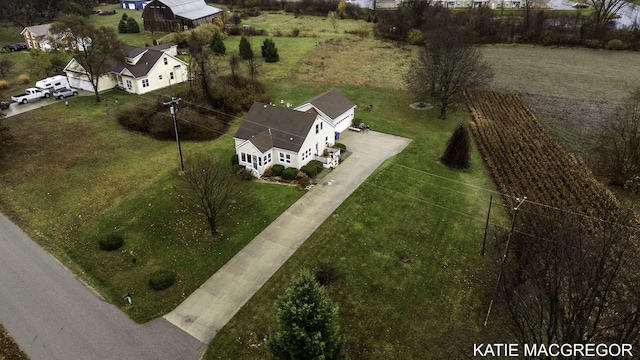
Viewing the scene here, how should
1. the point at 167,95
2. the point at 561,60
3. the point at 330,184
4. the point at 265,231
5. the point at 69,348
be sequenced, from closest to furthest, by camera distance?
1. the point at 69,348
2. the point at 265,231
3. the point at 330,184
4. the point at 167,95
5. the point at 561,60

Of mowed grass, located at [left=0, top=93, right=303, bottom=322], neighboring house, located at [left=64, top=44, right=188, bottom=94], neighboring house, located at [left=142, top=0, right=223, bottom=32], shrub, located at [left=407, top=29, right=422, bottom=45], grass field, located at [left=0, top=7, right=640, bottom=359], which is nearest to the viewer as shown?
grass field, located at [left=0, top=7, right=640, bottom=359]

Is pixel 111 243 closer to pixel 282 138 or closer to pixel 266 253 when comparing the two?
pixel 266 253

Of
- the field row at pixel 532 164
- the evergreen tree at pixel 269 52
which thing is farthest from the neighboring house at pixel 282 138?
the evergreen tree at pixel 269 52

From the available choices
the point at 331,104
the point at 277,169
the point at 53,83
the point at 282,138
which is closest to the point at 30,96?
the point at 53,83

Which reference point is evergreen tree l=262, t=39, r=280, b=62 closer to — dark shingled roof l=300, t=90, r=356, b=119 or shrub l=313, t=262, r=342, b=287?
dark shingled roof l=300, t=90, r=356, b=119

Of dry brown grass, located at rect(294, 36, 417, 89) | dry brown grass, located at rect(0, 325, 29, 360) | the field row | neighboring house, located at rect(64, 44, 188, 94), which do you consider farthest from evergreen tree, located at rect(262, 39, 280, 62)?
dry brown grass, located at rect(0, 325, 29, 360)

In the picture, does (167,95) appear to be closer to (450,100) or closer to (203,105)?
(203,105)

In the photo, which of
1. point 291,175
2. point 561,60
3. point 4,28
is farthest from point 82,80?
point 561,60
